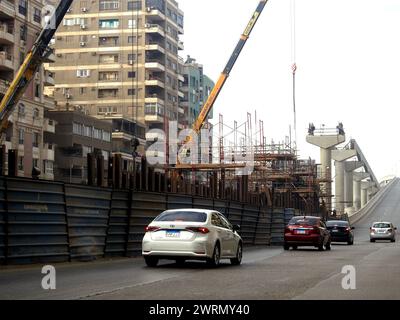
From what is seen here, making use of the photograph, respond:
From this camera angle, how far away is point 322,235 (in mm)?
31578

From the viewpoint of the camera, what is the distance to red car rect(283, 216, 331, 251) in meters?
30.9

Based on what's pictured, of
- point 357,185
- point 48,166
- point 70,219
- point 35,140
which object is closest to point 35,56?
point 70,219

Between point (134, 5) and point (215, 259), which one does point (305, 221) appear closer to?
point (215, 259)

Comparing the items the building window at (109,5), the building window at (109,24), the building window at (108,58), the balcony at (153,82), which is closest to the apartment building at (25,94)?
the building window at (108,58)

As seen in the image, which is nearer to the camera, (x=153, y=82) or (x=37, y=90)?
(x=37, y=90)

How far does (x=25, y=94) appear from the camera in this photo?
64.6 m

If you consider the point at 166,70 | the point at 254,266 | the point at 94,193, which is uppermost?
the point at 166,70

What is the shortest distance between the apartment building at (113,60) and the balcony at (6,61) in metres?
31.5

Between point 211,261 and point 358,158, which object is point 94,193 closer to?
point 211,261

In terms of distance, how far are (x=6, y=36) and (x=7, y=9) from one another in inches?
88.2

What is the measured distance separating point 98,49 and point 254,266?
8005 cm

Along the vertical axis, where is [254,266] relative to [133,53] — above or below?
below
